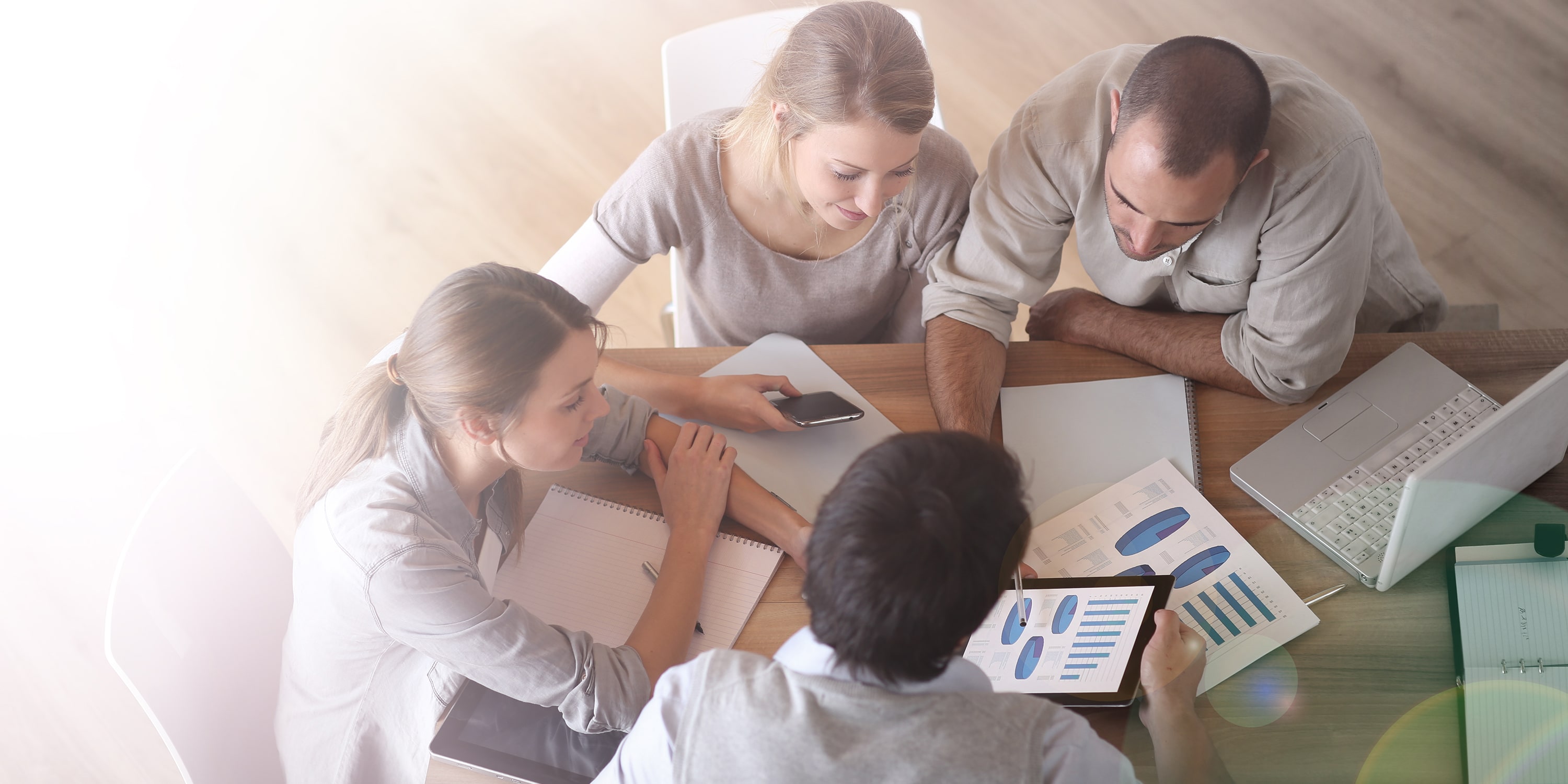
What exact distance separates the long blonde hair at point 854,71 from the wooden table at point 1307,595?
333 millimetres

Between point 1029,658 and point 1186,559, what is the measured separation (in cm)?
25

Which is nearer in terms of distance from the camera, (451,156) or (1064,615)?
(1064,615)

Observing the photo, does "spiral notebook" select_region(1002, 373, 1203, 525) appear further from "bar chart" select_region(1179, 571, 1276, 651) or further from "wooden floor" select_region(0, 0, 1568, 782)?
"wooden floor" select_region(0, 0, 1568, 782)

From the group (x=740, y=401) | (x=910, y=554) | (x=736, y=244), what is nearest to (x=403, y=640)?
(x=740, y=401)

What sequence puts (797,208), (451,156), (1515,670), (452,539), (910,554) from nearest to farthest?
1. (910,554)
2. (1515,670)
3. (452,539)
4. (797,208)
5. (451,156)

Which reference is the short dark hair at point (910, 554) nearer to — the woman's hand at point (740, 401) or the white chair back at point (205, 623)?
the woman's hand at point (740, 401)

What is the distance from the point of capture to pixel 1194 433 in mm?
1277

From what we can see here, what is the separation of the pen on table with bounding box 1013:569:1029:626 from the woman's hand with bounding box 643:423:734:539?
1.15ft

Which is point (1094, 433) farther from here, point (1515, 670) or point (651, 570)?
point (651, 570)

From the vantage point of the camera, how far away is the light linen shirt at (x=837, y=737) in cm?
73

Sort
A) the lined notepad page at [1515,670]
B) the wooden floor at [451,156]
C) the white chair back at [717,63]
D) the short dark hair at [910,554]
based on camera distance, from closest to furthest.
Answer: the short dark hair at [910,554], the lined notepad page at [1515,670], the white chair back at [717,63], the wooden floor at [451,156]

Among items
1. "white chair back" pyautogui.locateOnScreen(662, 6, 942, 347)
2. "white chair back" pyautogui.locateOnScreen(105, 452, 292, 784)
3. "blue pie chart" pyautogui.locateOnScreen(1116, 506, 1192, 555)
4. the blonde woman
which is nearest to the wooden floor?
"white chair back" pyautogui.locateOnScreen(662, 6, 942, 347)

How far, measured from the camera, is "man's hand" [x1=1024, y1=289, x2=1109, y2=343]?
1414 millimetres

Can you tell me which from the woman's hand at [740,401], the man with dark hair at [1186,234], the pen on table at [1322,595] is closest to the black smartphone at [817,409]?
the woman's hand at [740,401]
